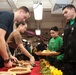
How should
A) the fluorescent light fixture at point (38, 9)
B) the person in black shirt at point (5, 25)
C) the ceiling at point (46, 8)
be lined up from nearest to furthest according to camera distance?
the person in black shirt at point (5, 25), the fluorescent light fixture at point (38, 9), the ceiling at point (46, 8)

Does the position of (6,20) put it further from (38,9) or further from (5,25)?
(38,9)

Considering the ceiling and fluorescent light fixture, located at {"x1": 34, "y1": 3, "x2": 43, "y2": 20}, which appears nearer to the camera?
fluorescent light fixture, located at {"x1": 34, "y1": 3, "x2": 43, "y2": 20}

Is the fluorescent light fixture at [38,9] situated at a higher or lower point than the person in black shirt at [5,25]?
higher

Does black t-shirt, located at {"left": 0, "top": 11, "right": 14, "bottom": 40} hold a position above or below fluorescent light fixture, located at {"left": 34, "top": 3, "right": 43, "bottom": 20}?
below

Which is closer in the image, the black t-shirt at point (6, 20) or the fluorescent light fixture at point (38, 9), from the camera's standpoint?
the black t-shirt at point (6, 20)

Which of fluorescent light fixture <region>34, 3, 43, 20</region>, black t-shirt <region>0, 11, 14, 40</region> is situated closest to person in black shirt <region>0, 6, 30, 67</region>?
black t-shirt <region>0, 11, 14, 40</region>

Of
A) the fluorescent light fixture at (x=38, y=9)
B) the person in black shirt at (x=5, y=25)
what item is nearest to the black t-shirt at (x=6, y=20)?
the person in black shirt at (x=5, y=25)

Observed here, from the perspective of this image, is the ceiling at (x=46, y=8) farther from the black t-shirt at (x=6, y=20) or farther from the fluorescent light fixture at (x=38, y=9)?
the black t-shirt at (x=6, y=20)

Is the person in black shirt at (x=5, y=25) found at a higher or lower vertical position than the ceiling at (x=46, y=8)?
lower

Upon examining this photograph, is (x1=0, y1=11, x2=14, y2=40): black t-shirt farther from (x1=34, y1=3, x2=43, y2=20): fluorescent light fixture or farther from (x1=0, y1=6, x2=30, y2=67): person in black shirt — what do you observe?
(x1=34, y1=3, x2=43, y2=20): fluorescent light fixture

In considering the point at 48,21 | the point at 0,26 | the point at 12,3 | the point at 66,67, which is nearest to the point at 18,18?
the point at 0,26

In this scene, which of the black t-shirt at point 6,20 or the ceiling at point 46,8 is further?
the ceiling at point 46,8

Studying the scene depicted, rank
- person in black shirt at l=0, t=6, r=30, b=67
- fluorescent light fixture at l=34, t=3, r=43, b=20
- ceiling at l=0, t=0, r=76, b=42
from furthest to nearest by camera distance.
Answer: ceiling at l=0, t=0, r=76, b=42, fluorescent light fixture at l=34, t=3, r=43, b=20, person in black shirt at l=0, t=6, r=30, b=67

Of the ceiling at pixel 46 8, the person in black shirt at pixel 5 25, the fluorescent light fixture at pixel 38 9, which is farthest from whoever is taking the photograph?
the ceiling at pixel 46 8
